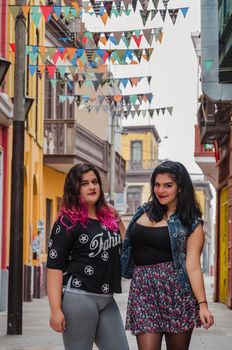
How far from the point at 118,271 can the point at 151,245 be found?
0.25 metres

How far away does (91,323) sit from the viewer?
512 centimetres

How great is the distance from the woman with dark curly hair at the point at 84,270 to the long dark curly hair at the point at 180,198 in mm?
292

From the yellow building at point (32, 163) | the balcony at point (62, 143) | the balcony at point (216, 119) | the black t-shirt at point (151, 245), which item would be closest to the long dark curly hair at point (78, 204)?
the black t-shirt at point (151, 245)

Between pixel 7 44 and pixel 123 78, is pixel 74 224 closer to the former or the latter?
pixel 123 78

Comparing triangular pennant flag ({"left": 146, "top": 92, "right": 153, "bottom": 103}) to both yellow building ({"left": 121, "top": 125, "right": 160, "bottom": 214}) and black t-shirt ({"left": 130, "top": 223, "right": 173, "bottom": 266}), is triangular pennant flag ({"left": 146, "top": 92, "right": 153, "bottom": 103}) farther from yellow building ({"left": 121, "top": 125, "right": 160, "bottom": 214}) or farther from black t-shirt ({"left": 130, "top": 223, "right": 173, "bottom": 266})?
yellow building ({"left": 121, "top": 125, "right": 160, "bottom": 214})

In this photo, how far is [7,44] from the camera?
17531 millimetres

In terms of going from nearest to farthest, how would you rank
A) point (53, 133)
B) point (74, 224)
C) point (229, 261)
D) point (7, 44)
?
point (74, 224) < point (7, 44) < point (229, 261) < point (53, 133)

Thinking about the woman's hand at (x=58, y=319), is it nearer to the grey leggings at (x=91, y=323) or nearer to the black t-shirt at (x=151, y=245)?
the grey leggings at (x=91, y=323)

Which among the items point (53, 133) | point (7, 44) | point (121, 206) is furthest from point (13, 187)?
point (121, 206)

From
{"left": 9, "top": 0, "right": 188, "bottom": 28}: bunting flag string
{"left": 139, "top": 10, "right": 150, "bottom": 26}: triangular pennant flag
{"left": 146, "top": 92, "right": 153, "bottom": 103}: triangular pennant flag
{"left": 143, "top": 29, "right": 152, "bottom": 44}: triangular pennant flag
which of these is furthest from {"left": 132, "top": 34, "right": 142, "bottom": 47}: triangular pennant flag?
{"left": 146, "top": 92, "right": 153, "bottom": 103}: triangular pennant flag

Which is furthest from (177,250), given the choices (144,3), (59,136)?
(59,136)

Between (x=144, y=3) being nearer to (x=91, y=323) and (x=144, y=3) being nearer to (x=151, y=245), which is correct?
(x=151, y=245)

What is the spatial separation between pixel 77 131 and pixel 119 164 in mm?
12315

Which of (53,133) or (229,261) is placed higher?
(53,133)
